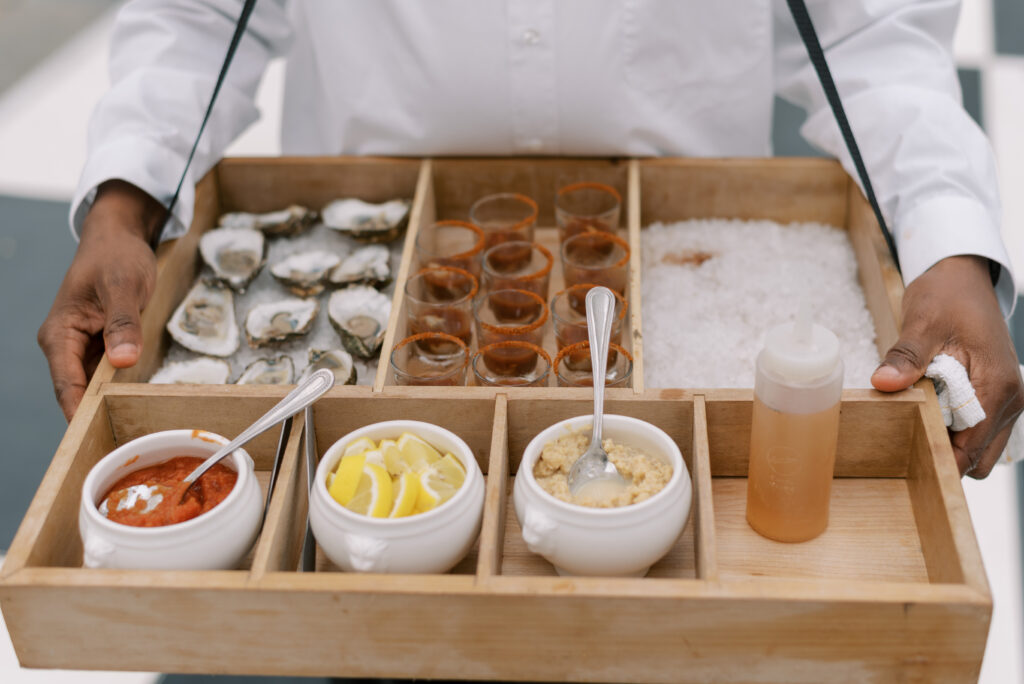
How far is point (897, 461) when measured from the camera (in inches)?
50.1

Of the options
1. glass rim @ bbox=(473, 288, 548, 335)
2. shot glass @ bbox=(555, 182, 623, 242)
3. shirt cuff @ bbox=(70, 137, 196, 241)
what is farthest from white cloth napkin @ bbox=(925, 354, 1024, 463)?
shirt cuff @ bbox=(70, 137, 196, 241)

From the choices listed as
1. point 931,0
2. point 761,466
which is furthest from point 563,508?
point 931,0

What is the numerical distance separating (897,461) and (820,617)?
0.37m

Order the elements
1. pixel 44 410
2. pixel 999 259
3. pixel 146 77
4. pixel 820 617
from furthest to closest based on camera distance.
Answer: pixel 44 410 → pixel 146 77 → pixel 999 259 → pixel 820 617

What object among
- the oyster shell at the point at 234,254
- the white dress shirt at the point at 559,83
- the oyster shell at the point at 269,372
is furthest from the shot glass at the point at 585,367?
the oyster shell at the point at 234,254

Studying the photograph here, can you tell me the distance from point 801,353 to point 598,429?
0.25m

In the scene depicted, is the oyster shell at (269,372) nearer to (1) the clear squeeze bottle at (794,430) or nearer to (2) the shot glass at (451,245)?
(2) the shot glass at (451,245)

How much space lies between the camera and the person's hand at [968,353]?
1233mm

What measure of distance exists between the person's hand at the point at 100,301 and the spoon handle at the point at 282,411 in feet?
0.95

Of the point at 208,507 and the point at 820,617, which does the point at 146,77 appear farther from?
the point at 820,617

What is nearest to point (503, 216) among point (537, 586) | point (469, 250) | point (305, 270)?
point (469, 250)

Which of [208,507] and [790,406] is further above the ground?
[790,406]

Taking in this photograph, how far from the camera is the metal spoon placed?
111 centimetres

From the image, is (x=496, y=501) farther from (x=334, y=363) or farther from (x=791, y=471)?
(x=334, y=363)
